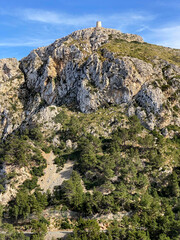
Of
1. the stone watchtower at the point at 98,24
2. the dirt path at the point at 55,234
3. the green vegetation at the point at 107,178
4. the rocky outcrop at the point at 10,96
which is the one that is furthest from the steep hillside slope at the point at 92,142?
the stone watchtower at the point at 98,24

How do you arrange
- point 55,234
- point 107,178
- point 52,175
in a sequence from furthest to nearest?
1. point 52,175
2. point 107,178
3. point 55,234

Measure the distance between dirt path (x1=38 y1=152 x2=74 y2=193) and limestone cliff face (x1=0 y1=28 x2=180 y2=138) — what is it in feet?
122

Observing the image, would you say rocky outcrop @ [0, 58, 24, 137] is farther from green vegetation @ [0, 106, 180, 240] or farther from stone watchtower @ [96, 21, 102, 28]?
stone watchtower @ [96, 21, 102, 28]

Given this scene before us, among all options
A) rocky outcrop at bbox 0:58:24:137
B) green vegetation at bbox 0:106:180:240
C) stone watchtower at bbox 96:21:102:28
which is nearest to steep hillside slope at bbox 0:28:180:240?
green vegetation at bbox 0:106:180:240

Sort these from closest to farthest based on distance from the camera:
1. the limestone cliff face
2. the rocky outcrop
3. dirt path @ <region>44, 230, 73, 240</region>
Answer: dirt path @ <region>44, 230, 73, 240</region> < the limestone cliff face < the rocky outcrop

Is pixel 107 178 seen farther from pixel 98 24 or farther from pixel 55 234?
pixel 98 24

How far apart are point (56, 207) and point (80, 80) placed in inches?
2987

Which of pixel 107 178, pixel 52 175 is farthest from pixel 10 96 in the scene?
pixel 107 178

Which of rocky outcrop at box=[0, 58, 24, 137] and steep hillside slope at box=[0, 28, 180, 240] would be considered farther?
rocky outcrop at box=[0, 58, 24, 137]

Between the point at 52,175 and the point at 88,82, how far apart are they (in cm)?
5990

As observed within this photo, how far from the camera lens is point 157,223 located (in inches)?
1816

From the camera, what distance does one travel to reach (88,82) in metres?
106

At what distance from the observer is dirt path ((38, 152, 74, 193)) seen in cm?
6444

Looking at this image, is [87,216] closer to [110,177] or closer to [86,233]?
[86,233]
